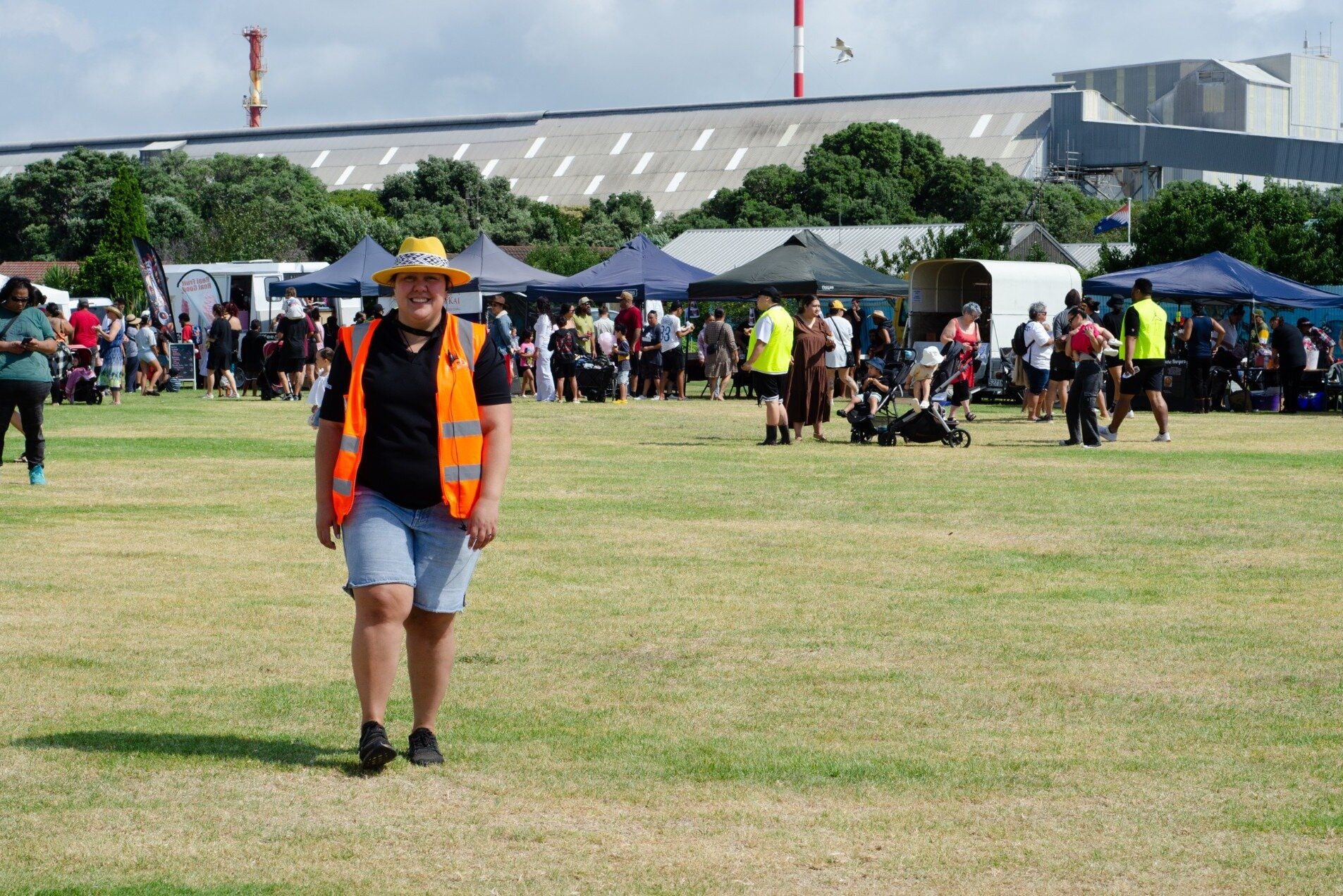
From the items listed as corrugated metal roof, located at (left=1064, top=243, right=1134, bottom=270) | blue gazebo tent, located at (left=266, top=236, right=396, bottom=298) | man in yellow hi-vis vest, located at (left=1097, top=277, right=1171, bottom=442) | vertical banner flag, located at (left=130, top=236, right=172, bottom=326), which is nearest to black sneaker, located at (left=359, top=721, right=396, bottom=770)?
man in yellow hi-vis vest, located at (left=1097, top=277, right=1171, bottom=442)

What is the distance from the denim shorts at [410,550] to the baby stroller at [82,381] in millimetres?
23846

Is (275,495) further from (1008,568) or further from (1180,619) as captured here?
(1180,619)

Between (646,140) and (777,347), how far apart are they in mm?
84415

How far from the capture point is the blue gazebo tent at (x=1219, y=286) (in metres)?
29.5

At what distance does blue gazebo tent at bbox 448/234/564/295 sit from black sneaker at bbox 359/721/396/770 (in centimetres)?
2922

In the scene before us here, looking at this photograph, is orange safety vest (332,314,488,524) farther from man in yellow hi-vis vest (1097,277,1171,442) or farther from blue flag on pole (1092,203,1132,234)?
blue flag on pole (1092,203,1132,234)

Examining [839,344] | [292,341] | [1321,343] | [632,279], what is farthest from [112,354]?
[1321,343]

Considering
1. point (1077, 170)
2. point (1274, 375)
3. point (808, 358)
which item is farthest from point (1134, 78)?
point (808, 358)

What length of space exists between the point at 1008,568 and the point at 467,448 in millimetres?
5371

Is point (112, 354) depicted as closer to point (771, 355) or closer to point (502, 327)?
point (502, 327)

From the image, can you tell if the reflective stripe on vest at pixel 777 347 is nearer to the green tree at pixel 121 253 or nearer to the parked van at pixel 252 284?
the parked van at pixel 252 284

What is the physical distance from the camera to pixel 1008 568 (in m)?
10.4

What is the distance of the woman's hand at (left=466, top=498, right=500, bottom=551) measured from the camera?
574 cm

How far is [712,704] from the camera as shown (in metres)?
6.81
